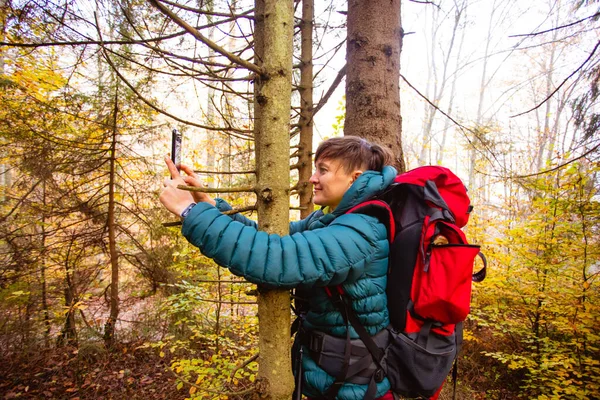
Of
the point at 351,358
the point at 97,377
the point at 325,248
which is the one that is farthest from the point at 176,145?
the point at 97,377

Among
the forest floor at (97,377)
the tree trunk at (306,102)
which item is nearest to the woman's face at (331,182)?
the tree trunk at (306,102)

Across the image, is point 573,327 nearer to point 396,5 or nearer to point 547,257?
point 547,257

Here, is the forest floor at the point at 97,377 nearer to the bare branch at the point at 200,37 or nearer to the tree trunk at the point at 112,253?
the tree trunk at the point at 112,253

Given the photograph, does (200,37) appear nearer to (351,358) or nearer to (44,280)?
(351,358)

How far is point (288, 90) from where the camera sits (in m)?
1.36

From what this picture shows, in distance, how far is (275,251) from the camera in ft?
3.72

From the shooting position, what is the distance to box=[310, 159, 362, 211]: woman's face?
5.18 ft

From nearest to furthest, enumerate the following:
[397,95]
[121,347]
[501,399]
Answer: [397,95] → [501,399] → [121,347]

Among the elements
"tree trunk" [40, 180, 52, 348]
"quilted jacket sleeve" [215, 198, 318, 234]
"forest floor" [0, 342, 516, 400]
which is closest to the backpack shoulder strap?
"quilted jacket sleeve" [215, 198, 318, 234]

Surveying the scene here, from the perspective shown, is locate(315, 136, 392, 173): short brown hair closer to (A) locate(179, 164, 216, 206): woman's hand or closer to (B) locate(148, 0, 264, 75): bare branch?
(B) locate(148, 0, 264, 75): bare branch

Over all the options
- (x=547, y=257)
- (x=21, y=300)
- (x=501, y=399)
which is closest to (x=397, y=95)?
(x=547, y=257)

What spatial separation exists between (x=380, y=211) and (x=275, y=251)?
1.83ft

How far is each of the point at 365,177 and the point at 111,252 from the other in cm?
641

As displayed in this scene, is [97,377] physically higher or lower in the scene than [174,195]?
lower
